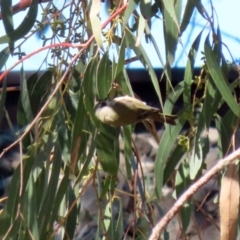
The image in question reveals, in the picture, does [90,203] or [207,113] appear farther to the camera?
[90,203]

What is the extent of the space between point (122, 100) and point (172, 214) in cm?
49

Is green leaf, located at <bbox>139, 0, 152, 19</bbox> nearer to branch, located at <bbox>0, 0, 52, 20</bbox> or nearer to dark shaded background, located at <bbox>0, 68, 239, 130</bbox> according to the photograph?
branch, located at <bbox>0, 0, 52, 20</bbox>

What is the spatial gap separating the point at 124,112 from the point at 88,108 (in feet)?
0.27

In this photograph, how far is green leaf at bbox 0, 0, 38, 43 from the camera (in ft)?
4.06

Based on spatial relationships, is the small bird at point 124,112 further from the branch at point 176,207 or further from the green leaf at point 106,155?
the branch at point 176,207

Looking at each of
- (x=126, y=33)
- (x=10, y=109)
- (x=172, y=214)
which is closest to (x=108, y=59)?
(x=126, y=33)

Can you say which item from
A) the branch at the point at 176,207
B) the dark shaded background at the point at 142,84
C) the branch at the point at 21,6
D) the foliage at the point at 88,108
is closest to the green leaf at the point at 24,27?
the foliage at the point at 88,108

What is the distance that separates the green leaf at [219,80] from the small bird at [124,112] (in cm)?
13

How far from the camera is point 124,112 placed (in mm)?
1242

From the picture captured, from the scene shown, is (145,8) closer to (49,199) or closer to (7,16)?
(7,16)

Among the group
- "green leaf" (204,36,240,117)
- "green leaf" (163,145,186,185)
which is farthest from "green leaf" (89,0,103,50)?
"green leaf" (163,145,186,185)

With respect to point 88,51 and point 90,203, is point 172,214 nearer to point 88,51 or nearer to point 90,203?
point 88,51

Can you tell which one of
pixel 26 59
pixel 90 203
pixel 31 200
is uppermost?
pixel 26 59

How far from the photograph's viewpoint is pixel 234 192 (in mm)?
999
